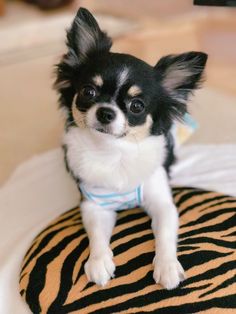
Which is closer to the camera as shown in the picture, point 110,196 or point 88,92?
point 88,92

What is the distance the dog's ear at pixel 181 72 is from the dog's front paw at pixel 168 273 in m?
0.58

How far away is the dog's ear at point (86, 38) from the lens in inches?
63.9

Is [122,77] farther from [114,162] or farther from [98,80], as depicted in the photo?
[114,162]

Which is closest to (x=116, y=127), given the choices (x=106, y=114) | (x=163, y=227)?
(x=106, y=114)

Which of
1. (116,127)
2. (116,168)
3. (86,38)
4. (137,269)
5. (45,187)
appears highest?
(86,38)

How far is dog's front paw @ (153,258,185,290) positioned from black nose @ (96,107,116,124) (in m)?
0.45

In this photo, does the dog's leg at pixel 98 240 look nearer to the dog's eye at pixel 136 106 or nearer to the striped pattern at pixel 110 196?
the striped pattern at pixel 110 196

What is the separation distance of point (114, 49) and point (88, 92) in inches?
93.1

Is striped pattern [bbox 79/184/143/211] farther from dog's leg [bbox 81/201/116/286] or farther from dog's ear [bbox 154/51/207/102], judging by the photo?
dog's ear [bbox 154/51/207/102]

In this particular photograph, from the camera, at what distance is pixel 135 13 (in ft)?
15.6

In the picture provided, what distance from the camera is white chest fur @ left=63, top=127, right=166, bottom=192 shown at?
165 centimetres

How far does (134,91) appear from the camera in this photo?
4.82ft

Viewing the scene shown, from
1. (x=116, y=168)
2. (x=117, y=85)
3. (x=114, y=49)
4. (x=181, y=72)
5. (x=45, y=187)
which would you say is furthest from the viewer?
(x=114, y=49)

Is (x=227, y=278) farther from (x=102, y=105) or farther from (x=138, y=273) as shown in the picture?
(x=102, y=105)
